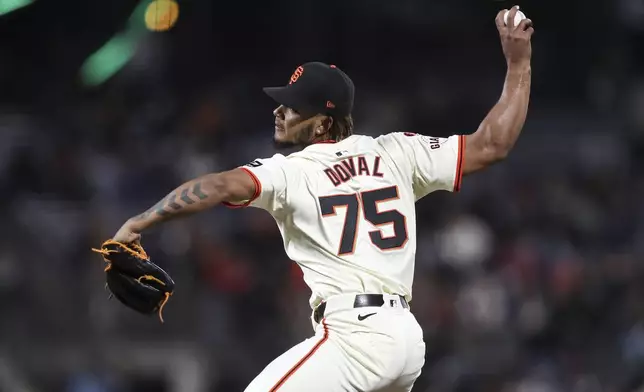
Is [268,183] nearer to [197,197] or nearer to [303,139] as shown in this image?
[197,197]

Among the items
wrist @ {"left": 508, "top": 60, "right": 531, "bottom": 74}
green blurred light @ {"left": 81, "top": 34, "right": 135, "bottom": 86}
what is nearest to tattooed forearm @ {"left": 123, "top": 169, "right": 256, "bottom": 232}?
wrist @ {"left": 508, "top": 60, "right": 531, "bottom": 74}

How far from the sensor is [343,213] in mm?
4371

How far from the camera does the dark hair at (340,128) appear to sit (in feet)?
15.6

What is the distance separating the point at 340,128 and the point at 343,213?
0.55 m

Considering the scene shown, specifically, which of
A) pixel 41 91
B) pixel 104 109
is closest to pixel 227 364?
pixel 104 109

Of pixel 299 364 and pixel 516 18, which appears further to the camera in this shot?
pixel 516 18

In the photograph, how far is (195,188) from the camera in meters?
4.15

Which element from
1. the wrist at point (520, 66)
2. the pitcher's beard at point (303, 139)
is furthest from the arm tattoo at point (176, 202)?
the wrist at point (520, 66)

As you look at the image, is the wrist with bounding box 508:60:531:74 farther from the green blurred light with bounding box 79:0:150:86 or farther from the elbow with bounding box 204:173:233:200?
the green blurred light with bounding box 79:0:150:86

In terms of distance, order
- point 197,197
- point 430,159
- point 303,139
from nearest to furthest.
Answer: point 197,197 → point 430,159 → point 303,139

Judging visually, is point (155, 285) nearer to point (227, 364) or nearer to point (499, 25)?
point (499, 25)

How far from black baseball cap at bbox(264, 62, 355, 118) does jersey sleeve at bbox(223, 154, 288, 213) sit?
39 cm

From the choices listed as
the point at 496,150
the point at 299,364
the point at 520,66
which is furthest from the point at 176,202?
the point at 520,66

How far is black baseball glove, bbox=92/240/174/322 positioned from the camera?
13.6ft
